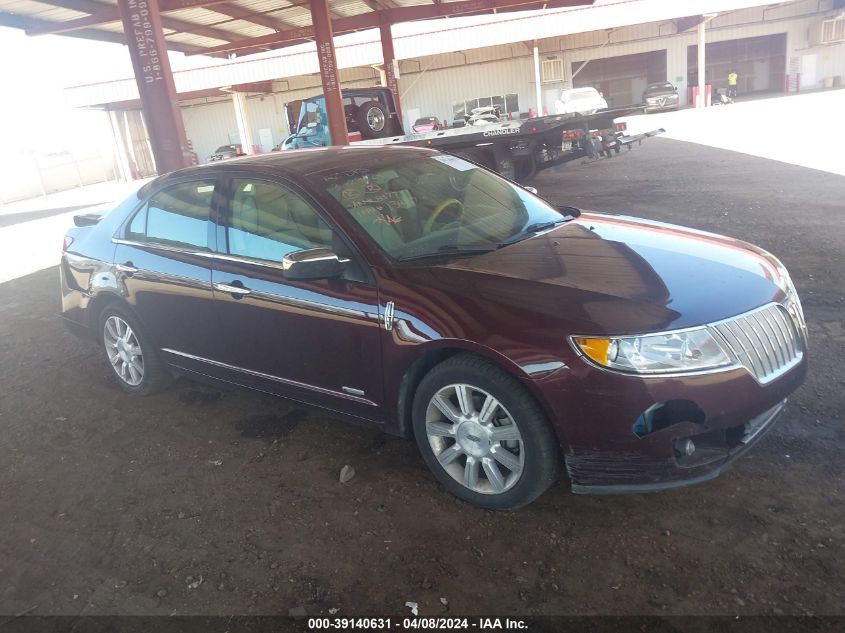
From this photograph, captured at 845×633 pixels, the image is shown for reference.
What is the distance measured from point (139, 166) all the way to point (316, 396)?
39653 millimetres

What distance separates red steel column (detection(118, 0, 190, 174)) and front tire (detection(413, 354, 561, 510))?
7486 mm

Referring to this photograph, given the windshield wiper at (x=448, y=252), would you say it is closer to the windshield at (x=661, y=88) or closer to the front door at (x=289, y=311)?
the front door at (x=289, y=311)

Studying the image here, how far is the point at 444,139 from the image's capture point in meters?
10.1

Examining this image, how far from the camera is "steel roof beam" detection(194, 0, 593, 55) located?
1780 cm

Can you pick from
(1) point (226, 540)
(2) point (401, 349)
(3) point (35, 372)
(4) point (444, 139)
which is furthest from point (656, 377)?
(4) point (444, 139)

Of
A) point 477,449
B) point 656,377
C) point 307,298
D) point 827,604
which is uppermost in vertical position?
point 307,298

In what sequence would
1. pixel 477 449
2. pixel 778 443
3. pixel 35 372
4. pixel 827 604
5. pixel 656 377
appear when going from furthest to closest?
1. pixel 35 372
2. pixel 778 443
3. pixel 477 449
4. pixel 656 377
5. pixel 827 604

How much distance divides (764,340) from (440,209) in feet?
5.74

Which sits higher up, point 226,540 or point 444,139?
→ point 444,139

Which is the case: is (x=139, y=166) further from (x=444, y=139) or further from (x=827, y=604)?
(x=827, y=604)

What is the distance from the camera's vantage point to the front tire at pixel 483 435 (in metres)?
2.63

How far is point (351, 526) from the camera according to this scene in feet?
9.50

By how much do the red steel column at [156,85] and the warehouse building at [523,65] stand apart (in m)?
20.9

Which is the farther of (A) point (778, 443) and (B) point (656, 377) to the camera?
(A) point (778, 443)
